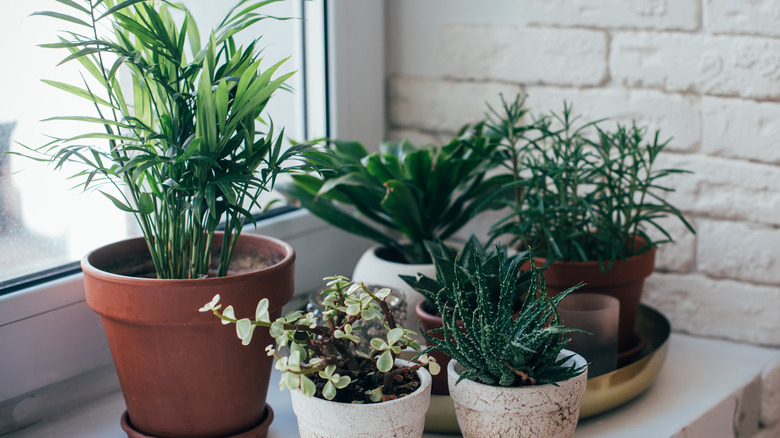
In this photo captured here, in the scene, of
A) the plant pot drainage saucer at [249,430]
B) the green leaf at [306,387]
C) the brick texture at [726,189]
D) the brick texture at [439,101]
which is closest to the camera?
the green leaf at [306,387]

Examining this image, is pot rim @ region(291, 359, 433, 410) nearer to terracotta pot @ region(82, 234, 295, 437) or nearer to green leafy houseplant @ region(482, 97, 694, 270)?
terracotta pot @ region(82, 234, 295, 437)

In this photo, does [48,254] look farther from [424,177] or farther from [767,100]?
[767,100]

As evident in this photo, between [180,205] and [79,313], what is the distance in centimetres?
26

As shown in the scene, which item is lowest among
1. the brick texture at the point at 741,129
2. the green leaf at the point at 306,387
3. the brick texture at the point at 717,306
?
the brick texture at the point at 717,306

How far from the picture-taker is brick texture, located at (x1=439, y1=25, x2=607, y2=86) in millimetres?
1135

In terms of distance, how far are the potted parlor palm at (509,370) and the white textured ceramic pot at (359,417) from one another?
5 cm

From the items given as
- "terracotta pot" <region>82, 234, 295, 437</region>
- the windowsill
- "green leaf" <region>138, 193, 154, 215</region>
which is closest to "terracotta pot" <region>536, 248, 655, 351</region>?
the windowsill

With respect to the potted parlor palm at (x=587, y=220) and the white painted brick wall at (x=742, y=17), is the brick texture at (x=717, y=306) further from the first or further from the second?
the white painted brick wall at (x=742, y=17)

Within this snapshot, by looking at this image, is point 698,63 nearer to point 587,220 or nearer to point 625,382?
point 587,220

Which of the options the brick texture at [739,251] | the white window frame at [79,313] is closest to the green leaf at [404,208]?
the white window frame at [79,313]

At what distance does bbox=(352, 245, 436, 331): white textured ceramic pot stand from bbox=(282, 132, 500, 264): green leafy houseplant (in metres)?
0.06

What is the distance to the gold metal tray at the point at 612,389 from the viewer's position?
2.70 feet

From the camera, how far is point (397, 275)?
972mm

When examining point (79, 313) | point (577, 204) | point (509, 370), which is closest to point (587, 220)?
point (577, 204)
